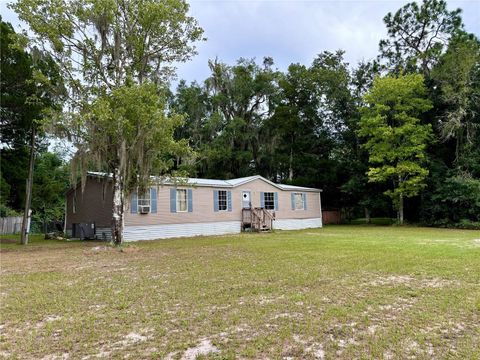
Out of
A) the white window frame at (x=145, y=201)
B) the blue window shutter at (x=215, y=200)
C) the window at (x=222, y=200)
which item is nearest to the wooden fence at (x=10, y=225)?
the white window frame at (x=145, y=201)

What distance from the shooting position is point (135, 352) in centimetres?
280

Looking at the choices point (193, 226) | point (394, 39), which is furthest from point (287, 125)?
point (193, 226)

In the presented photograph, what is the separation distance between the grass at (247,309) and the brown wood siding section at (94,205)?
6536 mm

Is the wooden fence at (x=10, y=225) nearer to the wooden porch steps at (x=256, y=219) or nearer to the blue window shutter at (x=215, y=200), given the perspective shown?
the blue window shutter at (x=215, y=200)

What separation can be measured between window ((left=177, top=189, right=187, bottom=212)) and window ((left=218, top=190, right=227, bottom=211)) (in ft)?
6.48

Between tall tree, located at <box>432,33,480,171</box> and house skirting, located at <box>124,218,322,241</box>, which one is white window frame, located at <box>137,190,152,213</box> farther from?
tall tree, located at <box>432,33,480,171</box>

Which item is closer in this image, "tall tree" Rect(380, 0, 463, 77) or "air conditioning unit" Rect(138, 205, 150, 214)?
"air conditioning unit" Rect(138, 205, 150, 214)

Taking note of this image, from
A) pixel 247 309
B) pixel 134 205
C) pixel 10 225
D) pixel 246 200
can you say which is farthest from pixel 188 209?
pixel 10 225

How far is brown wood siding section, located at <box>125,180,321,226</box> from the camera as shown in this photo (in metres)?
13.7

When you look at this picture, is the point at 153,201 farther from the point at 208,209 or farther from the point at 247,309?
the point at 247,309

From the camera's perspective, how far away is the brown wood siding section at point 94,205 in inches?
535

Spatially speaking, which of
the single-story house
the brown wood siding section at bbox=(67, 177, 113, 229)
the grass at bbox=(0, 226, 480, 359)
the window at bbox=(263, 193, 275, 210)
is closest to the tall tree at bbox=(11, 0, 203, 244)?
the single-story house

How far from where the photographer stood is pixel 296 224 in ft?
62.7

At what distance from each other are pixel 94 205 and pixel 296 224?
36.5 ft
